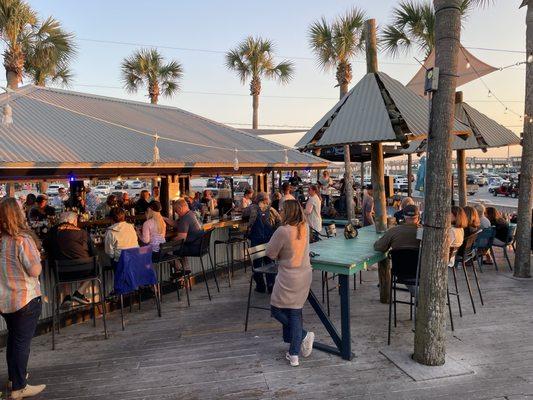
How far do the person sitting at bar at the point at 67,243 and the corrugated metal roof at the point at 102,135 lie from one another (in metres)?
1.44

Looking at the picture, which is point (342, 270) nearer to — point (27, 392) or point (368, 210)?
point (27, 392)

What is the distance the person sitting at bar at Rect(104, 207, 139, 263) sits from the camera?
567 centimetres

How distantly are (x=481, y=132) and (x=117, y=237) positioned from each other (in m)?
6.19

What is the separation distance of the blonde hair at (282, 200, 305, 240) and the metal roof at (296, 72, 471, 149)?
1333mm

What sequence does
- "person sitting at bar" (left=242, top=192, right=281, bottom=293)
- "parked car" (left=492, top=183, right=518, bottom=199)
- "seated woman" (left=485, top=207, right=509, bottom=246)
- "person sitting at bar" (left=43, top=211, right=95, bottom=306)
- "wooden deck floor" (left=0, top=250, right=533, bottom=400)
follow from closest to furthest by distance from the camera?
1. "wooden deck floor" (left=0, top=250, right=533, bottom=400)
2. "person sitting at bar" (left=43, top=211, right=95, bottom=306)
3. "person sitting at bar" (left=242, top=192, right=281, bottom=293)
4. "seated woman" (left=485, top=207, right=509, bottom=246)
5. "parked car" (left=492, top=183, right=518, bottom=199)

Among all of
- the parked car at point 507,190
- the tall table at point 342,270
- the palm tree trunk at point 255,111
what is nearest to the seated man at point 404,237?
the tall table at point 342,270

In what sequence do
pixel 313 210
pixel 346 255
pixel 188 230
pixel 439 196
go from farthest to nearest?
pixel 313 210 → pixel 188 230 → pixel 346 255 → pixel 439 196

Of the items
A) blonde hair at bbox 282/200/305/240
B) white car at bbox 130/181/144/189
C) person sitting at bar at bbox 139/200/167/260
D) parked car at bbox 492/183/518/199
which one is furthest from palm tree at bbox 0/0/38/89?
white car at bbox 130/181/144/189

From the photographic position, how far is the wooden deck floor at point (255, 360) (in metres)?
3.56

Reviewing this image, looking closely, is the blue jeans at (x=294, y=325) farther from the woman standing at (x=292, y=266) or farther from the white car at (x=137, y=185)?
the white car at (x=137, y=185)

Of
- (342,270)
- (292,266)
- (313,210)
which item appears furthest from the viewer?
(313,210)

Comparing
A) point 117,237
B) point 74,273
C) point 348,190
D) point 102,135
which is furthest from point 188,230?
point 348,190

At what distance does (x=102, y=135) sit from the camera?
26.5 feet

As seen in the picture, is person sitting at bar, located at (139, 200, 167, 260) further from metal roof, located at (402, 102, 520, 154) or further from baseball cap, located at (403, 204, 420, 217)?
metal roof, located at (402, 102, 520, 154)
